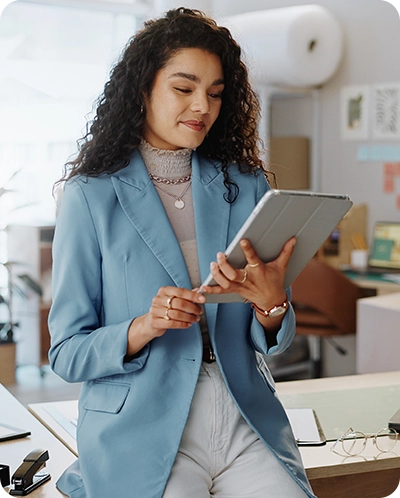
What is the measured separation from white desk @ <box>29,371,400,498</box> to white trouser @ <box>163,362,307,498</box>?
266mm

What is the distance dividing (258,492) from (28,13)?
186 inches

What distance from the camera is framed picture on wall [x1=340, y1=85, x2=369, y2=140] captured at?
5230 millimetres

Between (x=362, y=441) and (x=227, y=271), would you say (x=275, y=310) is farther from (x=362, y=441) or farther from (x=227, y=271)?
(x=362, y=441)

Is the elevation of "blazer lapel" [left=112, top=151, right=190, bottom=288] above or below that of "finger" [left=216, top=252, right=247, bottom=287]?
above

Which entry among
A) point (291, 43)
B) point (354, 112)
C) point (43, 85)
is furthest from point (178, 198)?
point (43, 85)

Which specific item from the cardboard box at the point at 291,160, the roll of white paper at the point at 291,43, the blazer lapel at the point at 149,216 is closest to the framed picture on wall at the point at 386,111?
the roll of white paper at the point at 291,43

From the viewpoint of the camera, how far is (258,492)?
1483mm

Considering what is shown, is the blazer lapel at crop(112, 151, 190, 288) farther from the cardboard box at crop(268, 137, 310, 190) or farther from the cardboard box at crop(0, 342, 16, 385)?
the cardboard box at crop(268, 137, 310, 190)

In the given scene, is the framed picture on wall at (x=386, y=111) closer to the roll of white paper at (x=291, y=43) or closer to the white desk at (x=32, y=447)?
the roll of white paper at (x=291, y=43)

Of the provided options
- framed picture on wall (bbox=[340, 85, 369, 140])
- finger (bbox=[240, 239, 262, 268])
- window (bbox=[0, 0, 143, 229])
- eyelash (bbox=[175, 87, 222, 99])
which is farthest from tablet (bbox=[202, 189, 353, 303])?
window (bbox=[0, 0, 143, 229])

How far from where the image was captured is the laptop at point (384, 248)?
4.97 metres

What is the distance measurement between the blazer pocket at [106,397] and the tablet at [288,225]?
0.86 ft

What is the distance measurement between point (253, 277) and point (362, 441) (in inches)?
28.4

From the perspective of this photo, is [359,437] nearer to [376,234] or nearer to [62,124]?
[376,234]
